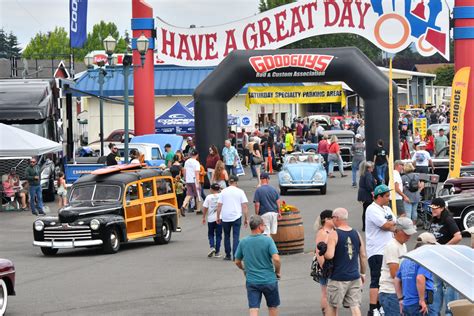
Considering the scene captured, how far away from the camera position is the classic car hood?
112ft

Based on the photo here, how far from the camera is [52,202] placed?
34.9 metres

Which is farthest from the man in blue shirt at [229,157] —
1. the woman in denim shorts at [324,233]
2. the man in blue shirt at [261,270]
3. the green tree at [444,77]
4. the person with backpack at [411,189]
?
the green tree at [444,77]

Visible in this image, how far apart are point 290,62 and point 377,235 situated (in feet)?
76.3

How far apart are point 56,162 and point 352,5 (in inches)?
487

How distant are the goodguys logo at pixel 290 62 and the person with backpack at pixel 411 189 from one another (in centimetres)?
1307

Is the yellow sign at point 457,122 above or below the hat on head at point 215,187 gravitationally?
above

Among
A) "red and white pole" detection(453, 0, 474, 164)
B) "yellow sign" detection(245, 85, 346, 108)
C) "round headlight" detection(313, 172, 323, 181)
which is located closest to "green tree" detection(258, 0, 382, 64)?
"yellow sign" detection(245, 85, 346, 108)

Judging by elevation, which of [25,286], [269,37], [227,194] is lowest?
[25,286]

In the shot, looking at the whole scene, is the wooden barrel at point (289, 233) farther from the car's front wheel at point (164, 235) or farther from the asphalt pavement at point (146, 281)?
the car's front wheel at point (164, 235)

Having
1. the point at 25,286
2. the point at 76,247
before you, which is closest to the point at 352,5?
the point at 76,247

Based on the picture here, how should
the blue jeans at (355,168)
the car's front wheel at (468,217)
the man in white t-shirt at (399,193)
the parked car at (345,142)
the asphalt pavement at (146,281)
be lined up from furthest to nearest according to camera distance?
1. the parked car at (345,142)
2. the blue jeans at (355,168)
3. the car's front wheel at (468,217)
4. the man in white t-shirt at (399,193)
5. the asphalt pavement at (146,281)

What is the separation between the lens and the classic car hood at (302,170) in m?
34.2

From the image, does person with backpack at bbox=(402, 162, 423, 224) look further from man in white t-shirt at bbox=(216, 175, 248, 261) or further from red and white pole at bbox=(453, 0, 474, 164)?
red and white pole at bbox=(453, 0, 474, 164)

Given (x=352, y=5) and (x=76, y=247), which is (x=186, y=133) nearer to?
(x=352, y=5)
